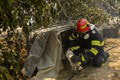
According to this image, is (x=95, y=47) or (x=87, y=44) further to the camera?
(x=87, y=44)

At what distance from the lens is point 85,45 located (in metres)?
5.23

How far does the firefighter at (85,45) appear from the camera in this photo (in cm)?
477

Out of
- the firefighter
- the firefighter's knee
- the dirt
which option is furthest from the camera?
the firefighter's knee

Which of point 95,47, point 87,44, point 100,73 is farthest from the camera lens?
point 87,44

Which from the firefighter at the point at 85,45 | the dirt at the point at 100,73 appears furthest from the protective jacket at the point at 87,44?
the dirt at the point at 100,73

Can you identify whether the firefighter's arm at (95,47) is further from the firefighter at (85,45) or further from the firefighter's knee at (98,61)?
the firefighter's knee at (98,61)

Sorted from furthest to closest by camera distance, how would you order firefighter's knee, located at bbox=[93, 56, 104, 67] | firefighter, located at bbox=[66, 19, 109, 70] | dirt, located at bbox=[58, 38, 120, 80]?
firefighter's knee, located at bbox=[93, 56, 104, 67] < firefighter, located at bbox=[66, 19, 109, 70] < dirt, located at bbox=[58, 38, 120, 80]

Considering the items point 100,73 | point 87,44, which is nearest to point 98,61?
point 100,73

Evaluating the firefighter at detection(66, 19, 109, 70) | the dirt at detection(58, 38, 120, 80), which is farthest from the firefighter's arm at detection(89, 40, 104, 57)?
the dirt at detection(58, 38, 120, 80)

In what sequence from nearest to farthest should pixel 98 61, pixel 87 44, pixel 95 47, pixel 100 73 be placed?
pixel 100 73
pixel 95 47
pixel 98 61
pixel 87 44

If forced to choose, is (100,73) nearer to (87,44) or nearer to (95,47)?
(95,47)

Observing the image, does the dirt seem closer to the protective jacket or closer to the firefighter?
the firefighter

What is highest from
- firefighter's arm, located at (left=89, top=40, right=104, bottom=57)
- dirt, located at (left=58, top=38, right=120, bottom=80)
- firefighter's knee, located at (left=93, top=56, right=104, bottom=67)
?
firefighter's arm, located at (left=89, top=40, right=104, bottom=57)

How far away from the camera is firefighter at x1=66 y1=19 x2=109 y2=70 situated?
4.77 m
